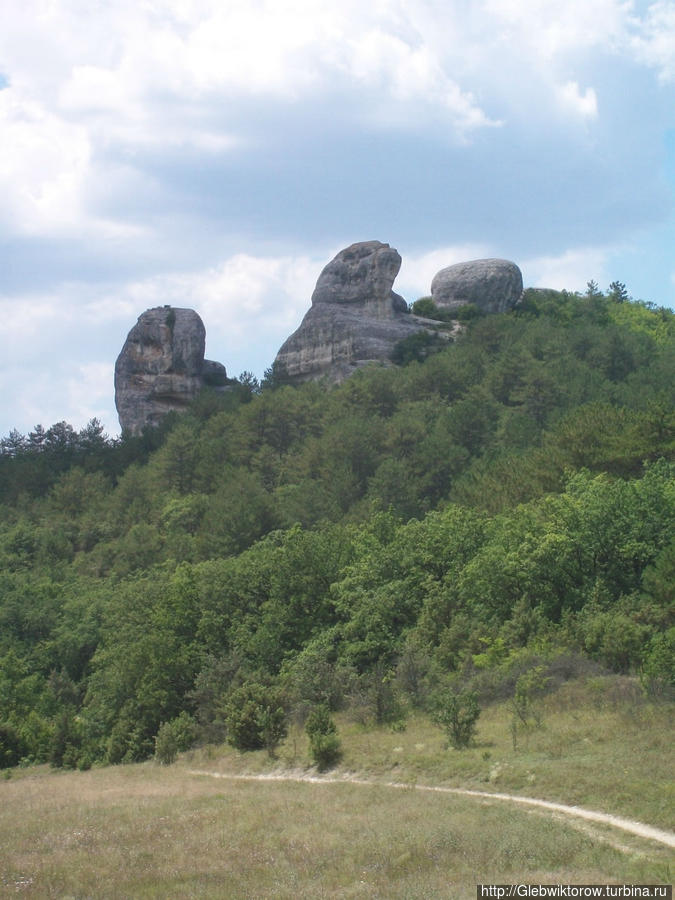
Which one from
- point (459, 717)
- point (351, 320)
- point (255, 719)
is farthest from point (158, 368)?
point (459, 717)

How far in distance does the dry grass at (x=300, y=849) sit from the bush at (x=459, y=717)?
3.04m

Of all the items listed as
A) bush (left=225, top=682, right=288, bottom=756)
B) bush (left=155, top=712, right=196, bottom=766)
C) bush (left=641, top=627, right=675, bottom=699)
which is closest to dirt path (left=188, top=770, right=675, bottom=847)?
bush (left=225, top=682, right=288, bottom=756)

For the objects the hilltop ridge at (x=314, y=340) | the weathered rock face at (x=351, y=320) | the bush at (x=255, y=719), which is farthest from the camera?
the hilltop ridge at (x=314, y=340)

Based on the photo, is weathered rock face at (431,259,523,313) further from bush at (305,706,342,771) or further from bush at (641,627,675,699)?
bush at (305,706,342,771)

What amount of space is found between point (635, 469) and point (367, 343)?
4987 centimetres

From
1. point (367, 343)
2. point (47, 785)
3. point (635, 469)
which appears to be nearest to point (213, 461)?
point (367, 343)

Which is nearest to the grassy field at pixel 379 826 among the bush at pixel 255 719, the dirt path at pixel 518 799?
the dirt path at pixel 518 799

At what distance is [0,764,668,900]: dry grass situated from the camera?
10.2 m

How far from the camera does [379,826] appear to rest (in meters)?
12.7

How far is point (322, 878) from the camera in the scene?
10.6 meters

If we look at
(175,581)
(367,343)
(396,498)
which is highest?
(367,343)

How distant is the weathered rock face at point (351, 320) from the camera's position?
83938 mm

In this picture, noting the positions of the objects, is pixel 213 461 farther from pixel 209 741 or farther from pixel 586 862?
pixel 586 862

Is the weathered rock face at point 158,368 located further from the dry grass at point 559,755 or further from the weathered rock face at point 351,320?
the dry grass at point 559,755
